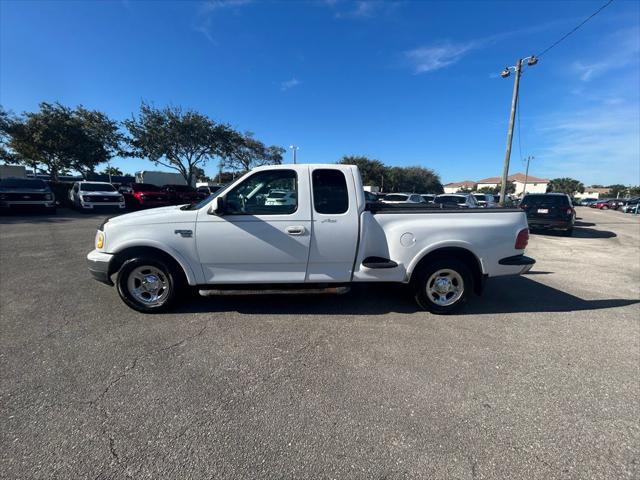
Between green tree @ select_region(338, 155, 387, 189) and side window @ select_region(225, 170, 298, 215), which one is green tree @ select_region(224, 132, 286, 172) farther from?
side window @ select_region(225, 170, 298, 215)

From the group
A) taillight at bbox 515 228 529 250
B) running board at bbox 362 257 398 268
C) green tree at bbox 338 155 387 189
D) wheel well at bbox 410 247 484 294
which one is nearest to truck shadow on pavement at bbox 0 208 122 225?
running board at bbox 362 257 398 268

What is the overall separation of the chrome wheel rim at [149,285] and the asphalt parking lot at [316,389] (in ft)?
0.73

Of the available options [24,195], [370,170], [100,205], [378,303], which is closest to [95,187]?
[100,205]

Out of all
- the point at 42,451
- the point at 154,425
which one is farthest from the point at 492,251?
the point at 42,451

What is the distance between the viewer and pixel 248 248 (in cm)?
367

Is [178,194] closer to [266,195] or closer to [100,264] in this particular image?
[100,264]

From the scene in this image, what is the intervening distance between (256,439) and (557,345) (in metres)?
3.33

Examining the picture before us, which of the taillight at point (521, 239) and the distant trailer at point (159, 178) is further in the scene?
the distant trailer at point (159, 178)

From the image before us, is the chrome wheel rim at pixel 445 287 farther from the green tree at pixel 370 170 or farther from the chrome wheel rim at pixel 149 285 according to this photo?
the green tree at pixel 370 170

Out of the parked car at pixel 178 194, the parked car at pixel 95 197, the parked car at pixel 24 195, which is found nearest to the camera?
the parked car at pixel 24 195

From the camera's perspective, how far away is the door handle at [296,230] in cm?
364

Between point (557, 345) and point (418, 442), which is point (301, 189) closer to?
point (418, 442)

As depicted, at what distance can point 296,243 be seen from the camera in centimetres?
369

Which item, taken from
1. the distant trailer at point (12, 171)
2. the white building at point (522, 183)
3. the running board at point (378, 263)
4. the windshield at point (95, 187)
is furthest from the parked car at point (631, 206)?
the white building at point (522, 183)
